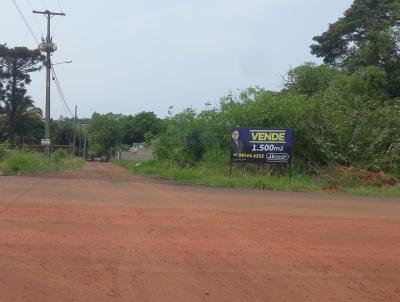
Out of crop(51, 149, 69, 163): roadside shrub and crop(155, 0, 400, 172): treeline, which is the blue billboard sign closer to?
crop(155, 0, 400, 172): treeline

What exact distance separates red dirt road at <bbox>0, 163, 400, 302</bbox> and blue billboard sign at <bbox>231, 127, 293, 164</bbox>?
355 inches

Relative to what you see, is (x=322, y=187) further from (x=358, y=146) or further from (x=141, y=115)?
(x=141, y=115)

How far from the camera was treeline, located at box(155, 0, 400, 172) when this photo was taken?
84.3ft

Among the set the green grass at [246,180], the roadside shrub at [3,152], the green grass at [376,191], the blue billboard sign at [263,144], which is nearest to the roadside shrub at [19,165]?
the roadside shrub at [3,152]

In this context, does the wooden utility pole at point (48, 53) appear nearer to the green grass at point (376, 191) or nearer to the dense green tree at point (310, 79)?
the dense green tree at point (310, 79)

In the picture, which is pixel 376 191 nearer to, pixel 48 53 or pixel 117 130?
pixel 48 53

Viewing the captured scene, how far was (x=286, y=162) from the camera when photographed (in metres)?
23.8

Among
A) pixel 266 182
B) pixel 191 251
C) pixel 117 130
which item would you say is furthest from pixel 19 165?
pixel 117 130

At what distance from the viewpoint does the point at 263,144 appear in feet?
77.6

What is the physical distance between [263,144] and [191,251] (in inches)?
619

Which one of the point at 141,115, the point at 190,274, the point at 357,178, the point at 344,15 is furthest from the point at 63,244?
the point at 141,115

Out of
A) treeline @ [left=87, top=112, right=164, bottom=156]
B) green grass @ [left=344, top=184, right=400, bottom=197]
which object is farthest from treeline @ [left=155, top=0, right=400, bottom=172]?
treeline @ [left=87, top=112, right=164, bottom=156]

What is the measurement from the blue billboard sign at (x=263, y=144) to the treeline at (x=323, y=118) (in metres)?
2.46

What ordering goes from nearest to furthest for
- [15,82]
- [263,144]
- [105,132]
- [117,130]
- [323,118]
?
[263,144] < [323,118] < [15,82] < [105,132] < [117,130]
